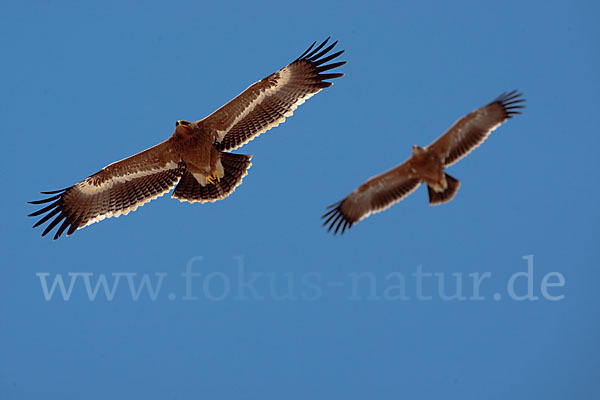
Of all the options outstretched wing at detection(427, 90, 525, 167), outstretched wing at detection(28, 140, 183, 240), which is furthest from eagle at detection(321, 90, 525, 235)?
outstretched wing at detection(28, 140, 183, 240)

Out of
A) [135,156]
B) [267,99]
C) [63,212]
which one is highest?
[267,99]

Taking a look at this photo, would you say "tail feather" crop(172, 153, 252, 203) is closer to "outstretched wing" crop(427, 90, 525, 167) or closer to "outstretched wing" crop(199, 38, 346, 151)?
"outstretched wing" crop(199, 38, 346, 151)

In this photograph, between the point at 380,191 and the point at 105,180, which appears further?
the point at 380,191

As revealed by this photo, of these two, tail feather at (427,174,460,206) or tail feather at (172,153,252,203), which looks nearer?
tail feather at (172,153,252,203)

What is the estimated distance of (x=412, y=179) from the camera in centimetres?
1235

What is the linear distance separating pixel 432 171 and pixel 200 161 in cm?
370

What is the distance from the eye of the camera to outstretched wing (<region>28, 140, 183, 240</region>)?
11.5 m

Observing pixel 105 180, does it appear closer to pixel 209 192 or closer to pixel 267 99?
pixel 209 192

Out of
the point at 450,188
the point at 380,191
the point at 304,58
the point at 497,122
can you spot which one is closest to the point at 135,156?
the point at 304,58

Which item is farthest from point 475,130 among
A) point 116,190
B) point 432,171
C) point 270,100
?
point 116,190

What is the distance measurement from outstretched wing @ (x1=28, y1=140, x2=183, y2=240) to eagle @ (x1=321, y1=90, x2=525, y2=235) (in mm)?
2888

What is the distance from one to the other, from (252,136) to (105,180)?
2.42 m

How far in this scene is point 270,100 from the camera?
1148cm

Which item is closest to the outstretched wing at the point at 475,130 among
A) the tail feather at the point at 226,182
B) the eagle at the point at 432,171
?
the eagle at the point at 432,171
